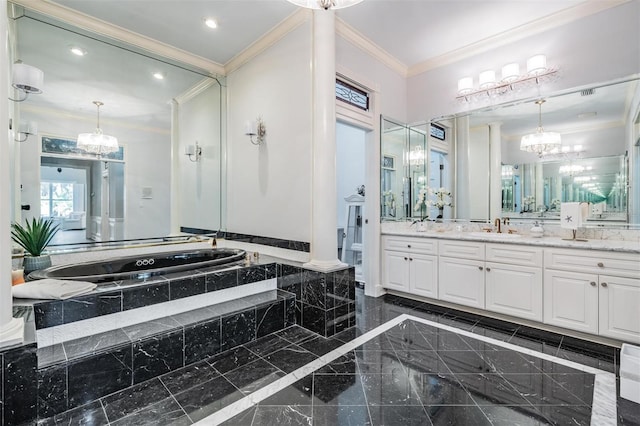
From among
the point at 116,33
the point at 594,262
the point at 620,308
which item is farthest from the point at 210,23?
the point at 620,308

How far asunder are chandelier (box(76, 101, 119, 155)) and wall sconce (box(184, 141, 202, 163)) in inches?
34.0

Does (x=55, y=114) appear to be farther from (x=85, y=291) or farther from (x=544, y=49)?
(x=544, y=49)

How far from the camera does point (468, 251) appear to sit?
10.0 feet

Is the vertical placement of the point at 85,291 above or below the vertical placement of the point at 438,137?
below

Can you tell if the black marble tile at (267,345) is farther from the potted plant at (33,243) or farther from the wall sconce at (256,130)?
the wall sconce at (256,130)

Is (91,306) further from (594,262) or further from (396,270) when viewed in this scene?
(594,262)

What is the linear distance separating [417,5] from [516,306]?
288 cm

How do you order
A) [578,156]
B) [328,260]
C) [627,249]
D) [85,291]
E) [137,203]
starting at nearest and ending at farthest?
[85,291] < [627,249] < [328,260] < [578,156] < [137,203]

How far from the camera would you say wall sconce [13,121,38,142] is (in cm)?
254

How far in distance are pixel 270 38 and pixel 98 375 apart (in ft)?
10.8

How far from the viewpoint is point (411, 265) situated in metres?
3.48

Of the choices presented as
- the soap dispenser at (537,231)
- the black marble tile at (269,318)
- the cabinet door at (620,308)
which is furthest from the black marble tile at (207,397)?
the soap dispenser at (537,231)

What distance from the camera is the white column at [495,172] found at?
336 cm

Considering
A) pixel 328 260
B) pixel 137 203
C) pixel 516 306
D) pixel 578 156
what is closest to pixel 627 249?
pixel 516 306
